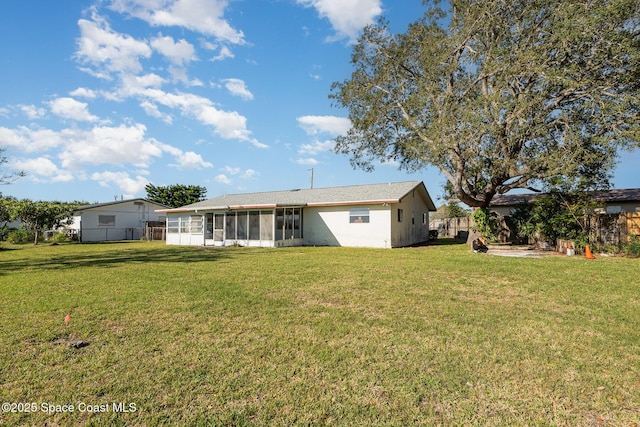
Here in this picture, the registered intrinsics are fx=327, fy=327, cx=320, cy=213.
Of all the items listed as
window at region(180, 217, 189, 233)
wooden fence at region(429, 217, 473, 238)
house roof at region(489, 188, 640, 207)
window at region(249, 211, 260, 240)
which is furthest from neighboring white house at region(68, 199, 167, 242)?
house roof at region(489, 188, 640, 207)

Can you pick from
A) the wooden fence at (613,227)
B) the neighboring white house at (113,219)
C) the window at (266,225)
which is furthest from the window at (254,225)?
the wooden fence at (613,227)

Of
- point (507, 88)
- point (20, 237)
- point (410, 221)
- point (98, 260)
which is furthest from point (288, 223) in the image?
point (20, 237)

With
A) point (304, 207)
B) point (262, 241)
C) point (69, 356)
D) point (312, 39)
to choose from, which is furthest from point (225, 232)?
point (69, 356)

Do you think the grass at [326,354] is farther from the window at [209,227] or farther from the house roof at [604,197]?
the house roof at [604,197]

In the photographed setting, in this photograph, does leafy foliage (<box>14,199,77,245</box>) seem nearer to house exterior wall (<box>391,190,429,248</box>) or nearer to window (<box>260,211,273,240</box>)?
window (<box>260,211,273,240</box>)

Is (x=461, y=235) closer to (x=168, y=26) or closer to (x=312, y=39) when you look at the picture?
(x=312, y=39)

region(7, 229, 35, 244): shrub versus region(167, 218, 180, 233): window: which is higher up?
region(167, 218, 180, 233): window

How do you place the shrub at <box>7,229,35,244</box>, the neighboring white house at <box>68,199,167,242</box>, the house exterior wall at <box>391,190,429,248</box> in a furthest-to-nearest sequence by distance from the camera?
the neighboring white house at <box>68,199,167,242</box>
the shrub at <box>7,229,35,244</box>
the house exterior wall at <box>391,190,429,248</box>

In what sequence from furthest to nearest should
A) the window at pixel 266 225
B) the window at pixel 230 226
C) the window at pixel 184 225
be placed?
the window at pixel 184 225 < the window at pixel 230 226 < the window at pixel 266 225

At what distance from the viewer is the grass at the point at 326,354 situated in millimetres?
2473

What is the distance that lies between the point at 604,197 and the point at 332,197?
17998 millimetres

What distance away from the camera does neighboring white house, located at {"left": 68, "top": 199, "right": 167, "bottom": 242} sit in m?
26.2

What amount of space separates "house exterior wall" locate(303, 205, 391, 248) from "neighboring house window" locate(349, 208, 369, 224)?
0.12m

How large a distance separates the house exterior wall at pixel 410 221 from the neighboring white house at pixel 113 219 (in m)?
20.0
